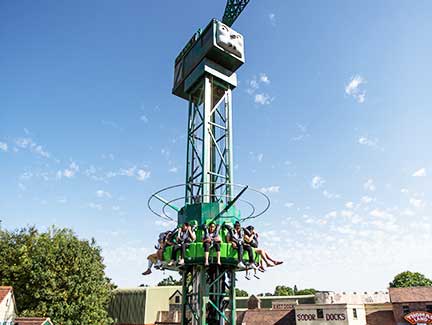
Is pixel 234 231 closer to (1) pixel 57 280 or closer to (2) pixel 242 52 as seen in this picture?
(2) pixel 242 52

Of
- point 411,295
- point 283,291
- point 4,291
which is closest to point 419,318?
point 411,295

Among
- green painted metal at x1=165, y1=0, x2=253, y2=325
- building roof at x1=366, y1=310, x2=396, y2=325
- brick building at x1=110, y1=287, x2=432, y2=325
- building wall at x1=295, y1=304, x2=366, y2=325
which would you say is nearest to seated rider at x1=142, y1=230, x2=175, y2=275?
green painted metal at x1=165, y1=0, x2=253, y2=325

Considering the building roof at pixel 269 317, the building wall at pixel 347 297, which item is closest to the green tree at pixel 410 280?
the building wall at pixel 347 297

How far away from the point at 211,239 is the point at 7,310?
76.2ft

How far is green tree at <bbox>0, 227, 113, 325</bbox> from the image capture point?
93.6 feet

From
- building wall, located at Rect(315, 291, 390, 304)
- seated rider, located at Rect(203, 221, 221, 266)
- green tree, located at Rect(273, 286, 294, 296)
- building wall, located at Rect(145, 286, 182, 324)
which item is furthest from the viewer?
green tree, located at Rect(273, 286, 294, 296)

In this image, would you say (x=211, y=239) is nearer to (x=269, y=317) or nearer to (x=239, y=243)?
(x=239, y=243)

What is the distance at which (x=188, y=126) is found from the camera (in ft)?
59.7

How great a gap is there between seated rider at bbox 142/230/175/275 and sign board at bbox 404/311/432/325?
126 ft

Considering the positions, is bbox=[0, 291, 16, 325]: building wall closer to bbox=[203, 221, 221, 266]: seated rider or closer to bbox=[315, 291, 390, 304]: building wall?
bbox=[203, 221, 221, 266]: seated rider

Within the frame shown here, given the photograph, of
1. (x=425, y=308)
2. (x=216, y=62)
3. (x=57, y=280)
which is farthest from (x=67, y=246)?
(x=425, y=308)

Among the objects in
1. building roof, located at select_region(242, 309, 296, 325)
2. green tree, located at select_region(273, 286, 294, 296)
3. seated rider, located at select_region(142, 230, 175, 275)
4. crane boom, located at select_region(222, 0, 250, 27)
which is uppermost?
crane boom, located at select_region(222, 0, 250, 27)

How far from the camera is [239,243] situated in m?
12.9

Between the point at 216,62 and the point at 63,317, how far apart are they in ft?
81.3
